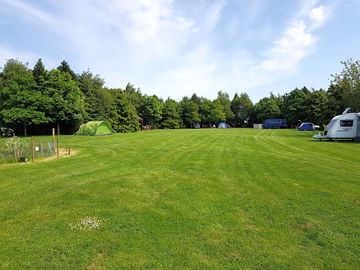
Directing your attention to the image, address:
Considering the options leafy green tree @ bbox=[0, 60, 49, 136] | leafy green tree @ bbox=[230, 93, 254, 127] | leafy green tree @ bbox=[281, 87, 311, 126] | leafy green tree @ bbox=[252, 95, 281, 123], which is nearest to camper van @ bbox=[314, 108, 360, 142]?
leafy green tree @ bbox=[0, 60, 49, 136]

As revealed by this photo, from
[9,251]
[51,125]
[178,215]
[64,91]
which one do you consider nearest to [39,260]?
[9,251]

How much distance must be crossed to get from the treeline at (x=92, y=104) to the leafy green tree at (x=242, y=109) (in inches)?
465

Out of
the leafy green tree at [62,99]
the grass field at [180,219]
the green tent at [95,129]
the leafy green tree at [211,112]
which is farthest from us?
the leafy green tree at [211,112]

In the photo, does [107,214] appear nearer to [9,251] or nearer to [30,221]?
[30,221]

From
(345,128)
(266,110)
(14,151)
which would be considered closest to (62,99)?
(14,151)

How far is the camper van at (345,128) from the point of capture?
28531 mm

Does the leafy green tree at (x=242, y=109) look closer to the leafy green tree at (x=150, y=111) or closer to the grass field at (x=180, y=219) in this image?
the leafy green tree at (x=150, y=111)

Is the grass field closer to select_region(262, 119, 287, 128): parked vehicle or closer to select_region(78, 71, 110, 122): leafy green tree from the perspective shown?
select_region(78, 71, 110, 122): leafy green tree

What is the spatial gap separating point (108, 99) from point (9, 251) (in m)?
58.7

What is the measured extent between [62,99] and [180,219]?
1577 inches

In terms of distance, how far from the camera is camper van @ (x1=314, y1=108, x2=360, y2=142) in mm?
28531

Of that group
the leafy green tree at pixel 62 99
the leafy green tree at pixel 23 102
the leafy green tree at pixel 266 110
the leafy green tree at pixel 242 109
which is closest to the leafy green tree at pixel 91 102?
the leafy green tree at pixel 62 99

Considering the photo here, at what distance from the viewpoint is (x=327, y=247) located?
18.0 ft

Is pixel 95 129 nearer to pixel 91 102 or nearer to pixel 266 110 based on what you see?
pixel 91 102
